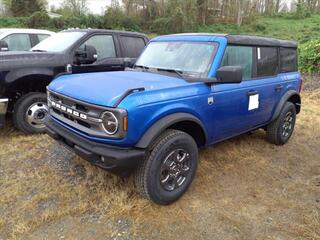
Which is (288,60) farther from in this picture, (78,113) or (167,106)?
(78,113)

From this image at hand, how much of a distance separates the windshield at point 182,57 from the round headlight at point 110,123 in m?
1.32

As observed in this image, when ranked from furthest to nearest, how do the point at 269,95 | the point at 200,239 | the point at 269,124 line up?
1. the point at 269,124
2. the point at 269,95
3. the point at 200,239

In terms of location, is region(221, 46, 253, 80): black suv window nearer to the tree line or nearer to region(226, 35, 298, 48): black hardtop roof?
region(226, 35, 298, 48): black hardtop roof

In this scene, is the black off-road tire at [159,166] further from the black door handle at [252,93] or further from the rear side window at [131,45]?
the rear side window at [131,45]

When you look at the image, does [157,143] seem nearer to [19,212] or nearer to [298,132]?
[19,212]

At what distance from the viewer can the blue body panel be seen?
121 inches

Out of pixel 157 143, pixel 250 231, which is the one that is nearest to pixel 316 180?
pixel 250 231

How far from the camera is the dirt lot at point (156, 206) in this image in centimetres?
317

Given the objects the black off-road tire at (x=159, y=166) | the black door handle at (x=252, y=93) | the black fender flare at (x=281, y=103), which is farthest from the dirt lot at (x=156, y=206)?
the black door handle at (x=252, y=93)

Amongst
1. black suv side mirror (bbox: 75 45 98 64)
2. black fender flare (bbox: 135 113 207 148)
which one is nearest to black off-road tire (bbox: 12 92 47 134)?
black suv side mirror (bbox: 75 45 98 64)

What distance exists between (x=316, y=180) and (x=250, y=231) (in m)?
1.68

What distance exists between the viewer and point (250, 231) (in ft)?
10.5

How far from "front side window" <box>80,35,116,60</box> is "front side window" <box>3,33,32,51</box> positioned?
3107mm

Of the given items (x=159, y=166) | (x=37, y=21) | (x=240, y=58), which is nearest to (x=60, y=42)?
(x=240, y=58)
